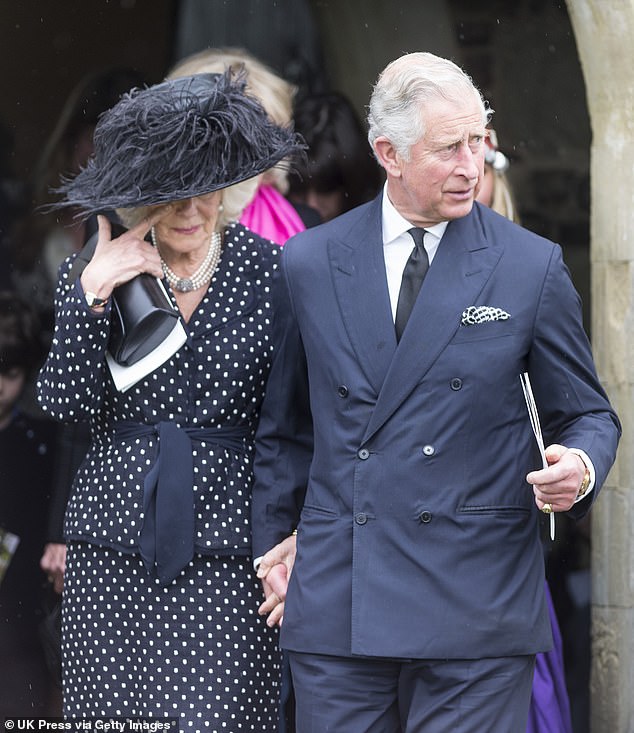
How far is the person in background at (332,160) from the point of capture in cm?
499

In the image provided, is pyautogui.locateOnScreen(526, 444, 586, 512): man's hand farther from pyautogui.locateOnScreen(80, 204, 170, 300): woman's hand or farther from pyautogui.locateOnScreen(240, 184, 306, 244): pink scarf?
pyautogui.locateOnScreen(240, 184, 306, 244): pink scarf

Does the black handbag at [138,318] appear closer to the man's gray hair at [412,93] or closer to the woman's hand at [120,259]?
the woman's hand at [120,259]

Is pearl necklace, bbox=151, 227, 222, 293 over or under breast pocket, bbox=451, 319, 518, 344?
over

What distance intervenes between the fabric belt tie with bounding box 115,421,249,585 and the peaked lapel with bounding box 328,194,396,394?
580 millimetres

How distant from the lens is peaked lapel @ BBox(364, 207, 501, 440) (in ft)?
10.2

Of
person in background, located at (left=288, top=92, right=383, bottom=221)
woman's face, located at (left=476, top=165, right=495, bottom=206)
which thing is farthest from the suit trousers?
person in background, located at (left=288, top=92, right=383, bottom=221)

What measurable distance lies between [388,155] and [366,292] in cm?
29

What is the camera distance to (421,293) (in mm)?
3160

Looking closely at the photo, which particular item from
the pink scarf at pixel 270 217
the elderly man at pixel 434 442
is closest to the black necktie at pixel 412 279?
the elderly man at pixel 434 442

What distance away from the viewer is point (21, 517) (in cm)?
505

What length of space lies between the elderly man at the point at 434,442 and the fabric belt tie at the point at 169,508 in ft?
1.24

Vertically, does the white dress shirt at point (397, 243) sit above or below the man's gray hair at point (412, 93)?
below

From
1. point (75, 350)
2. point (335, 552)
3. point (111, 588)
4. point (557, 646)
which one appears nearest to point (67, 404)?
point (75, 350)

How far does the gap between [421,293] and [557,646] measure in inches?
58.3
